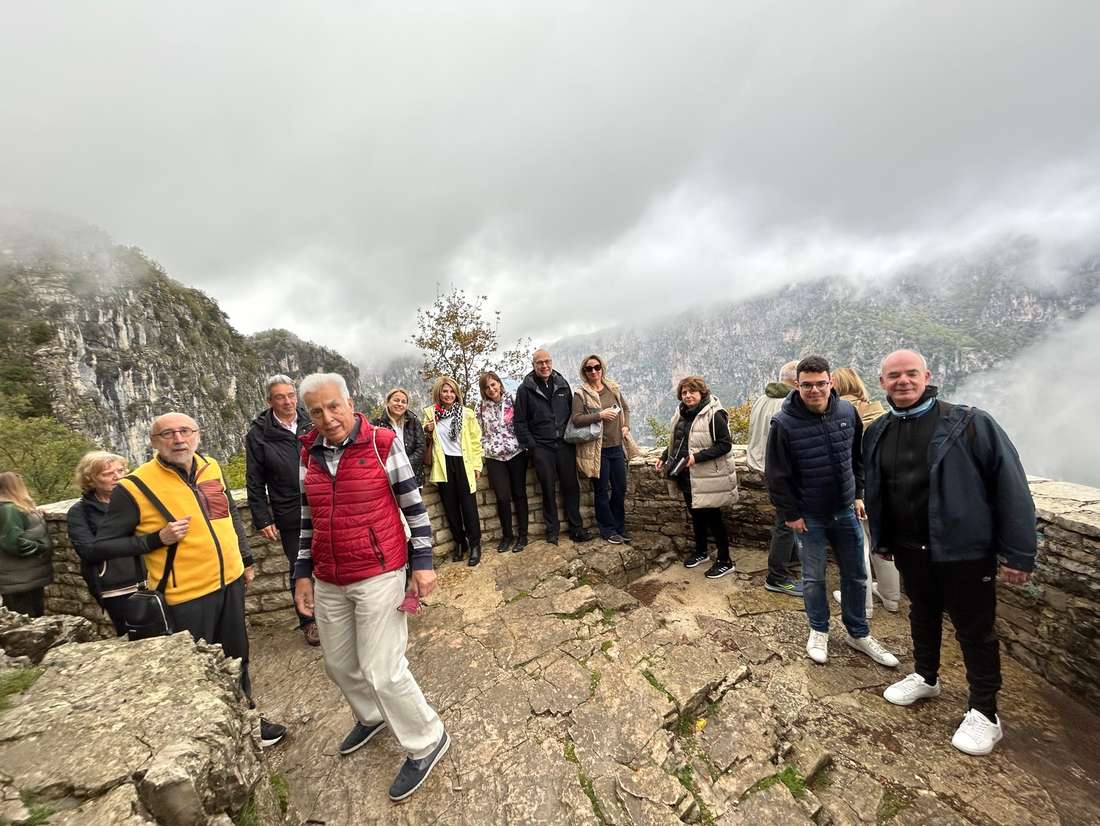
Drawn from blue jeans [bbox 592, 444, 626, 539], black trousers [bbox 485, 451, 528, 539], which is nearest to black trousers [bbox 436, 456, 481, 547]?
black trousers [bbox 485, 451, 528, 539]

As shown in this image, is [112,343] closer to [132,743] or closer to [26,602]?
[26,602]

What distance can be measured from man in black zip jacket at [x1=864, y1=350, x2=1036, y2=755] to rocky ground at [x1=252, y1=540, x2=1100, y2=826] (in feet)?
1.11

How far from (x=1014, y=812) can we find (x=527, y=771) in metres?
2.33

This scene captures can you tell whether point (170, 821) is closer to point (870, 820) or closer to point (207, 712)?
point (207, 712)

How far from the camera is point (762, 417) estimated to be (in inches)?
173

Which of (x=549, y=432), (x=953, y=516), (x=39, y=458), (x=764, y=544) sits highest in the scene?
(x=39, y=458)

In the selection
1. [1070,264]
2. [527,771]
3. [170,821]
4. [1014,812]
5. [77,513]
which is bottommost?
[1014,812]

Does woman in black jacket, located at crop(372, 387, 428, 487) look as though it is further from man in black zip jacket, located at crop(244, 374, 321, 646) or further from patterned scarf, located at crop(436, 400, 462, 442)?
man in black zip jacket, located at crop(244, 374, 321, 646)

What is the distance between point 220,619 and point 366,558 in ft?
4.10

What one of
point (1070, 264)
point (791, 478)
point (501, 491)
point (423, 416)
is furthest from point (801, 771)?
point (1070, 264)

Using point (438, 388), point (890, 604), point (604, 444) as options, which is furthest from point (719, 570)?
point (438, 388)

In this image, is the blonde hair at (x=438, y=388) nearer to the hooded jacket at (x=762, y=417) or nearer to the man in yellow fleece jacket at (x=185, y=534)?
the man in yellow fleece jacket at (x=185, y=534)

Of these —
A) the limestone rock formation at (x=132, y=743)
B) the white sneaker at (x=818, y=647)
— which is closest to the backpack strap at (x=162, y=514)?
the limestone rock formation at (x=132, y=743)

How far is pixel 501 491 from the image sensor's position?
5.11 metres
